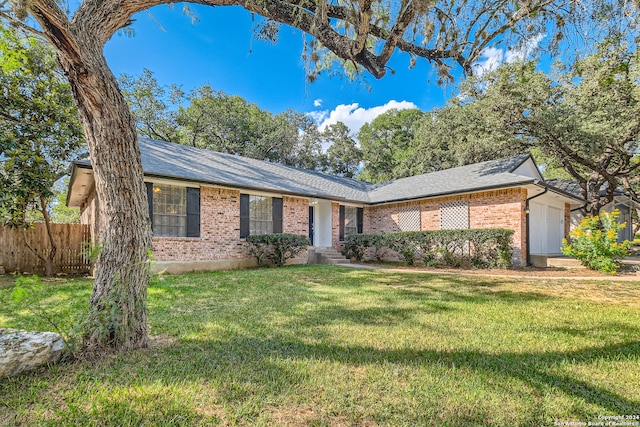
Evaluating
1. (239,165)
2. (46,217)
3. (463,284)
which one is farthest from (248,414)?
(239,165)

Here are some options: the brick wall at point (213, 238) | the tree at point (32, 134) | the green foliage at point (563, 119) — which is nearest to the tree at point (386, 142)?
the green foliage at point (563, 119)

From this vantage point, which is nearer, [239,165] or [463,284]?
[463,284]

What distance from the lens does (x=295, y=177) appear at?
1483 cm

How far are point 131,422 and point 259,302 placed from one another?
3.49 metres

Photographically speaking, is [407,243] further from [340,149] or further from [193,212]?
[340,149]

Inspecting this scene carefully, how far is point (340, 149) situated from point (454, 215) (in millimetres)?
18048

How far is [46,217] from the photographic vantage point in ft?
32.0

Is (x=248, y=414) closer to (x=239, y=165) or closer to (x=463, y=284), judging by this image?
(x=463, y=284)

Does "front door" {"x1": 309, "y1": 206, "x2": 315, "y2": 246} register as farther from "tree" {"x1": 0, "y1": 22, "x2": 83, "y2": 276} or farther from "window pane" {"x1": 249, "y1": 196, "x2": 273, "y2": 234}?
"tree" {"x1": 0, "y1": 22, "x2": 83, "y2": 276}

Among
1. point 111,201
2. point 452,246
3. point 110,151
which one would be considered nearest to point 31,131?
point 110,151

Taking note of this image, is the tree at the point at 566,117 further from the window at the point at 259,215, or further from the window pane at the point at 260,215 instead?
the window pane at the point at 260,215

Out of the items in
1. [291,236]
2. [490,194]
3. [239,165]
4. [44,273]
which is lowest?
[44,273]

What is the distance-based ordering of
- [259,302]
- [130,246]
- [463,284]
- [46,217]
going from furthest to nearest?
[46,217], [463,284], [259,302], [130,246]

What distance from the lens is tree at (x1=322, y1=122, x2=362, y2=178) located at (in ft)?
94.5
